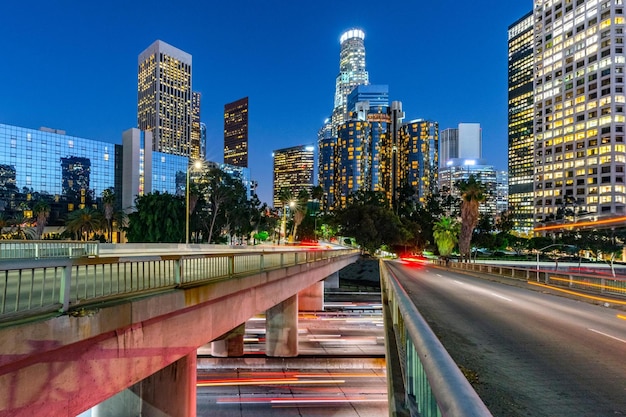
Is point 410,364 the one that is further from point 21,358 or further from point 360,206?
point 360,206

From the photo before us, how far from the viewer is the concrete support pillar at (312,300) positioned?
43.8m

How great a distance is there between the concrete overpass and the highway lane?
5913 mm

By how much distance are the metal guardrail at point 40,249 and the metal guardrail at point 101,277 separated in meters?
6.26

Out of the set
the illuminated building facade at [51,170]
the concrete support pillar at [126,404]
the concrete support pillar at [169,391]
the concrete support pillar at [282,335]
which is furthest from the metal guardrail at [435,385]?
the illuminated building facade at [51,170]

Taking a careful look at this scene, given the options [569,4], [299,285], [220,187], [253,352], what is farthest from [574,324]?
[569,4]

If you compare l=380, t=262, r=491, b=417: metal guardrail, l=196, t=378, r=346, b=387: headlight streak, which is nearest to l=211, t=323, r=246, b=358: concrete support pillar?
l=196, t=378, r=346, b=387: headlight streak

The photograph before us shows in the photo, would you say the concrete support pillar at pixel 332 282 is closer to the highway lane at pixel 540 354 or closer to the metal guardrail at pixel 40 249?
the metal guardrail at pixel 40 249

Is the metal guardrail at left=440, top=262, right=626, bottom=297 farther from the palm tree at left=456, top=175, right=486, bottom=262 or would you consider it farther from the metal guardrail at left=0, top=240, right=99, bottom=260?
the metal guardrail at left=0, top=240, right=99, bottom=260

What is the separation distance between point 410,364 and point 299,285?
1803cm

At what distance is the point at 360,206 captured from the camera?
87812 millimetres

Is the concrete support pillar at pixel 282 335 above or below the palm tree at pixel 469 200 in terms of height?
below

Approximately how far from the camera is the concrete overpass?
17.1 feet

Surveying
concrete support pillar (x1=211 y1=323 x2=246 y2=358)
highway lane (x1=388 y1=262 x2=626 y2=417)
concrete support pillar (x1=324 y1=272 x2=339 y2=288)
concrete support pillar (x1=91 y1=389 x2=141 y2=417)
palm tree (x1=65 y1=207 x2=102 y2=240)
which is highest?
palm tree (x1=65 y1=207 x2=102 y2=240)

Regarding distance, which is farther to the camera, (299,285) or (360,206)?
(360,206)
